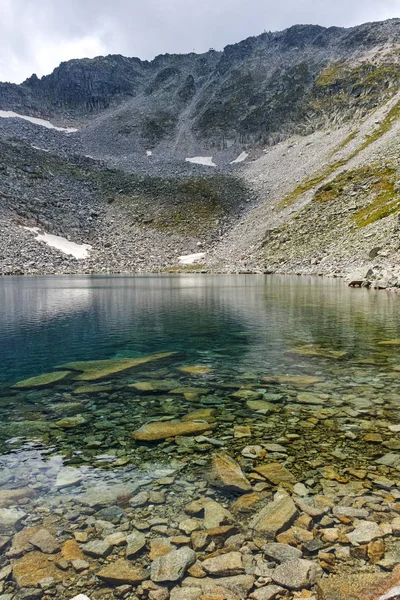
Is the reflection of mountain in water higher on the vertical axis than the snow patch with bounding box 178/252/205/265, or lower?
lower

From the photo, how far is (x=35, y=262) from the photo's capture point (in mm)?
94125

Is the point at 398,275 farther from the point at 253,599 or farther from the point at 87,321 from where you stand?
the point at 253,599

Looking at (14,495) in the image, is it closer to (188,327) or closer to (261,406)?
(261,406)

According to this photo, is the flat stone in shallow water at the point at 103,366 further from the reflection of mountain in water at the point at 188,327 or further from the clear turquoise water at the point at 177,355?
the reflection of mountain in water at the point at 188,327

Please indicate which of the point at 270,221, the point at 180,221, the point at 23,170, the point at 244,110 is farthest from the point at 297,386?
the point at 244,110

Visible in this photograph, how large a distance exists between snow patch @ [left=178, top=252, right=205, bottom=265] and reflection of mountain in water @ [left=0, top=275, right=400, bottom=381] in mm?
66156

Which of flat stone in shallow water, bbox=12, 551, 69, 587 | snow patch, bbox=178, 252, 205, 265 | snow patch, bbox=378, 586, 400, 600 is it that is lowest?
flat stone in shallow water, bbox=12, 551, 69, 587

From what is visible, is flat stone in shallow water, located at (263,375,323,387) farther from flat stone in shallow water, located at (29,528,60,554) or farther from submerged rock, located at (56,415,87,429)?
flat stone in shallow water, located at (29,528,60,554)

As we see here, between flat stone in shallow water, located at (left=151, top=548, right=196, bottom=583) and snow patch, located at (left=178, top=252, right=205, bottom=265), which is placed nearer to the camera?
flat stone in shallow water, located at (left=151, top=548, right=196, bottom=583)

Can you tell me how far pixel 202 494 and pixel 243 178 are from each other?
5383 inches

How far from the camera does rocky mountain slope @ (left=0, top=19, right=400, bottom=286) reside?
273ft

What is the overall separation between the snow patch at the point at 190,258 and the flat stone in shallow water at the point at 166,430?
305ft

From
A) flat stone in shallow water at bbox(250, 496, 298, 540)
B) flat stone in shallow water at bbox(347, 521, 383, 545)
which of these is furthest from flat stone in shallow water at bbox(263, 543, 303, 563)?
flat stone in shallow water at bbox(347, 521, 383, 545)

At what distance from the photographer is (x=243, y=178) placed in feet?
444
